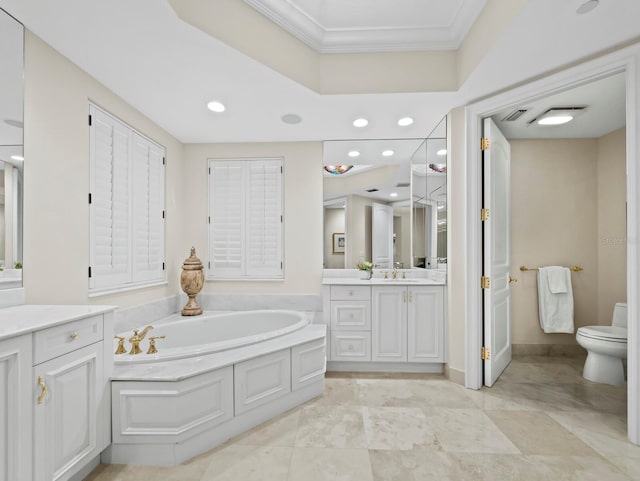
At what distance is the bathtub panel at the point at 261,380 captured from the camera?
1.99m

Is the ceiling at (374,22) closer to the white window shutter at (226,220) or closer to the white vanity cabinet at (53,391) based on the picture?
the white window shutter at (226,220)

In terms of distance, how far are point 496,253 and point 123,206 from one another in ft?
9.97

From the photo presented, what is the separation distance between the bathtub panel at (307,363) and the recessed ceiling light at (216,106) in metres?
1.96

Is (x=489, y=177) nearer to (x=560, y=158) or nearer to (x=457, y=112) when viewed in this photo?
(x=457, y=112)

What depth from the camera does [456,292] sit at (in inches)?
109

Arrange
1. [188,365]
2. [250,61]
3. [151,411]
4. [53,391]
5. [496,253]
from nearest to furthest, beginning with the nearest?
[53,391], [151,411], [188,365], [250,61], [496,253]

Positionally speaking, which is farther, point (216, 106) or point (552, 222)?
point (552, 222)

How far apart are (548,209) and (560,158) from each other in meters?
0.55

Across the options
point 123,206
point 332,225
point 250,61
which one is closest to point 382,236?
point 332,225

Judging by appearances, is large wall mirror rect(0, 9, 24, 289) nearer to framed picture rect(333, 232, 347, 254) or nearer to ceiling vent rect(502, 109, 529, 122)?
framed picture rect(333, 232, 347, 254)

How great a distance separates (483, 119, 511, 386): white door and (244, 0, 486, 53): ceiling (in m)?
0.82

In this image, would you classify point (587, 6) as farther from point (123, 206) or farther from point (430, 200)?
point (123, 206)

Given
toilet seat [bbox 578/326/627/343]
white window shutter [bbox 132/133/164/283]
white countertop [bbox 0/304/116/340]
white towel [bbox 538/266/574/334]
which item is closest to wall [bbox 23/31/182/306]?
white countertop [bbox 0/304/116/340]

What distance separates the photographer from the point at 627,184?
190 cm
